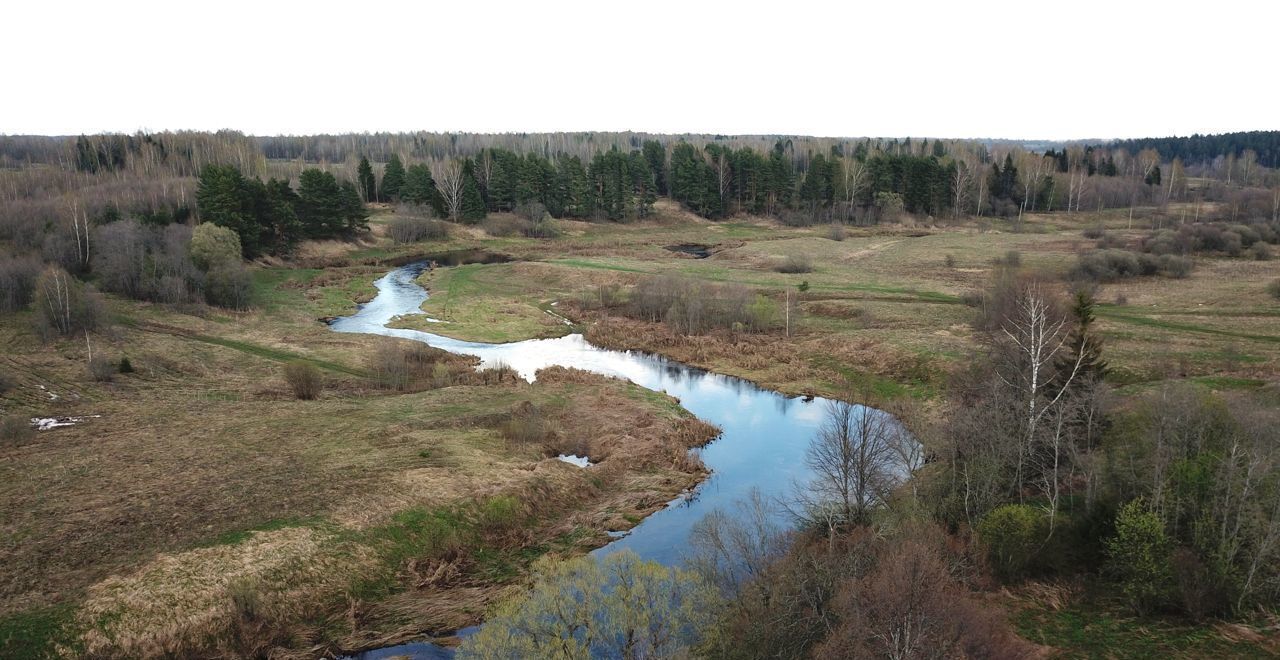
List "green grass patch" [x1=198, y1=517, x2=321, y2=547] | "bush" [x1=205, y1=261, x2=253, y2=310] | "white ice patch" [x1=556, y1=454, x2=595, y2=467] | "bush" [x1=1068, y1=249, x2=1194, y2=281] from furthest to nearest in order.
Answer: "bush" [x1=1068, y1=249, x2=1194, y2=281], "bush" [x1=205, y1=261, x2=253, y2=310], "white ice patch" [x1=556, y1=454, x2=595, y2=467], "green grass patch" [x1=198, y1=517, x2=321, y2=547]

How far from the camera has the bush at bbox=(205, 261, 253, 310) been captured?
212 ft

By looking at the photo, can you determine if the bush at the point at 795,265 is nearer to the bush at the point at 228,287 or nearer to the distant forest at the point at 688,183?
the distant forest at the point at 688,183

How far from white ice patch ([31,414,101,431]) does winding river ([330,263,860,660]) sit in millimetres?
24879

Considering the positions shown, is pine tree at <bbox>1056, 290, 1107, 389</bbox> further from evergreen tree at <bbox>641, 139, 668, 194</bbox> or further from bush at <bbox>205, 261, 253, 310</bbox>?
evergreen tree at <bbox>641, 139, 668, 194</bbox>

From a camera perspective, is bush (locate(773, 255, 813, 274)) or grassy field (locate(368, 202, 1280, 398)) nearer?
grassy field (locate(368, 202, 1280, 398))

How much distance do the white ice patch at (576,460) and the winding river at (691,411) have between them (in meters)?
6.30

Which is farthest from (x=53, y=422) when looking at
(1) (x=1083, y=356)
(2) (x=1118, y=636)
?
(1) (x=1083, y=356)

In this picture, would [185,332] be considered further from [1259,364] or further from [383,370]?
[1259,364]

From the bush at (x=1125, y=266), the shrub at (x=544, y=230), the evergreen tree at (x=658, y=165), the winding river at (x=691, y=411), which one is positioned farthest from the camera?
the evergreen tree at (x=658, y=165)

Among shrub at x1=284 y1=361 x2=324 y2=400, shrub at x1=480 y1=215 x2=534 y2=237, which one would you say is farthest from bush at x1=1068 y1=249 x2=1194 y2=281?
shrub at x1=480 y1=215 x2=534 y2=237

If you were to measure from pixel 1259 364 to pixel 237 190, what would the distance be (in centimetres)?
9436

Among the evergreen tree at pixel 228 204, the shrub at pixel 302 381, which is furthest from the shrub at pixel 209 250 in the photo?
the shrub at pixel 302 381

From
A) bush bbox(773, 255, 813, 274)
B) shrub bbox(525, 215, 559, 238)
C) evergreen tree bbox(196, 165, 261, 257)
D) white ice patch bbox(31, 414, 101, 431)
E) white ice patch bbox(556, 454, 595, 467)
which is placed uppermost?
evergreen tree bbox(196, 165, 261, 257)

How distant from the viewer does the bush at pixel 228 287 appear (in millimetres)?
64750
